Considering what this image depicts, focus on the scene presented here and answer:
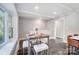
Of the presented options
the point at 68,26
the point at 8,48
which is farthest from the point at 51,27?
the point at 8,48

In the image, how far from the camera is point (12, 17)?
2119 millimetres

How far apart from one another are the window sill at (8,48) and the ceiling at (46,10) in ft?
2.06

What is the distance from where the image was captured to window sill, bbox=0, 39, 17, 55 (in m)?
1.93

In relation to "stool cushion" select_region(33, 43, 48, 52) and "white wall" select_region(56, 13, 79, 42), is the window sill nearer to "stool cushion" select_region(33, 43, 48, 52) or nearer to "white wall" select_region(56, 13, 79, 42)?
"stool cushion" select_region(33, 43, 48, 52)

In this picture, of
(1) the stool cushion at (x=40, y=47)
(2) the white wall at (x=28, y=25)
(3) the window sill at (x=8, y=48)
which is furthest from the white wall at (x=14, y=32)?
(1) the stool cushion at (x=40, y=47)

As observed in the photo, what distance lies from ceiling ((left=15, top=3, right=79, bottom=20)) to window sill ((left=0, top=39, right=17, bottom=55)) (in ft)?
2.06

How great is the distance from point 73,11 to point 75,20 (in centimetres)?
19

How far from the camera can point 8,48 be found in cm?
202

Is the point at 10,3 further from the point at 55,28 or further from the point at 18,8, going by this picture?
the point at 55,28

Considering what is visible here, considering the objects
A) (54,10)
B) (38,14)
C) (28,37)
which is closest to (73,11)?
(54,10)

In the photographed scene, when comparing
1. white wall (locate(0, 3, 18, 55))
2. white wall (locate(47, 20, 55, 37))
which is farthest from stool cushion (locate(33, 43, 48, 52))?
white wall (locate(0, 3, 18, 55))

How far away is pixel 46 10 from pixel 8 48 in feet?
3.64

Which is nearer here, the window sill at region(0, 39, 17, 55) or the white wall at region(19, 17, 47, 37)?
the window sill at region(0, 39, 17, 55)

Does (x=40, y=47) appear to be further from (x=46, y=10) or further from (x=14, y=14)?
(x=14, y=14)
